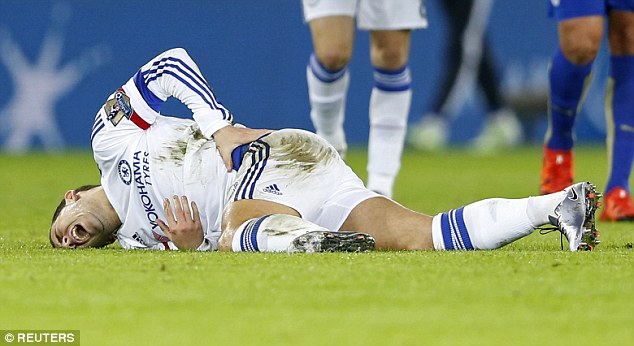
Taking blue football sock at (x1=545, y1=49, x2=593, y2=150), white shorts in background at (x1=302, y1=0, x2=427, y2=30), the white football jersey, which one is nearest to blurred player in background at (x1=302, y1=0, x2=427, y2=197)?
white shorts in background at (x1=302, y1=0, x2=427, y2=30)

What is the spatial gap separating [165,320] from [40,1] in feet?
26.5

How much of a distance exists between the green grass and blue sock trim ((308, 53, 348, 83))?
163cm

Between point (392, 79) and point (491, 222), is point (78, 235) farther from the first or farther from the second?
point (392, 79)

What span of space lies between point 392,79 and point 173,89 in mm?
1714

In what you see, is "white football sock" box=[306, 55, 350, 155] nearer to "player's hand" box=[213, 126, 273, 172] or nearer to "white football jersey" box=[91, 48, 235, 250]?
"white football jersey" box=[91, 48, 235, 250]

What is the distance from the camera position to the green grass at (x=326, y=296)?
2.12 m

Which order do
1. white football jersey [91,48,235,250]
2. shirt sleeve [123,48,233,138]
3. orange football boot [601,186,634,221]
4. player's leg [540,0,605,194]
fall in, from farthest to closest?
orange football boot [601,186,634,221]
player's leg [540,0,605,194]
shirt sleeve [123,48,233,138]
white football jersey [91,48,235,250]

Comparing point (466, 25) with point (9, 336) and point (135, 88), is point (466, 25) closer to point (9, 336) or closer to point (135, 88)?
point (135, 88)

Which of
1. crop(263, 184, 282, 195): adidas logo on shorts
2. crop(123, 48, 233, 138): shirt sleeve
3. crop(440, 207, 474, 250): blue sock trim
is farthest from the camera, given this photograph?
crop(123, 48, 233, 138): shirt sleeve

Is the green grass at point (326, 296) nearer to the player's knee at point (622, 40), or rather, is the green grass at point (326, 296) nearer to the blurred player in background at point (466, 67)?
the player's knee at point (622, 40)

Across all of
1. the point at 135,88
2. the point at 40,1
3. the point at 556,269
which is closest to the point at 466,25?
the point at 40,1

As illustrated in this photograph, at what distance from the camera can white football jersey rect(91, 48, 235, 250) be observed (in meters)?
3.65

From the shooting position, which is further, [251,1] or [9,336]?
[251,1]

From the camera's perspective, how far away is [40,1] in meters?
9.90
